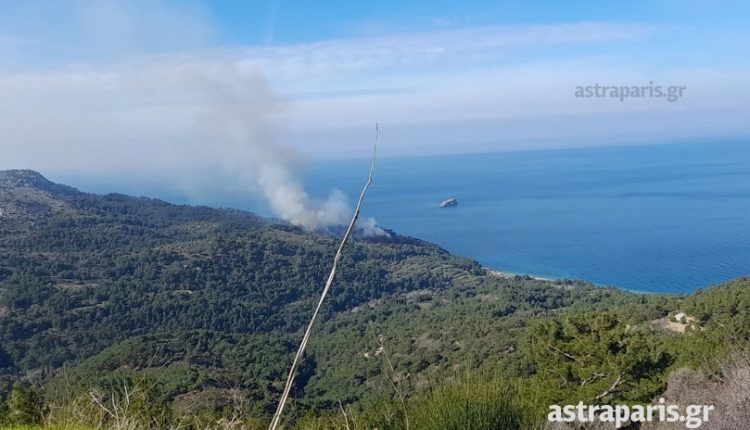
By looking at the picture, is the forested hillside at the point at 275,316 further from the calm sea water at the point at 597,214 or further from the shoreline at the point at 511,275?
the calm sea water at the point at 597,214

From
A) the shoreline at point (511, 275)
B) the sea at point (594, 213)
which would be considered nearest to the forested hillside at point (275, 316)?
the shoreline at point (511, 275)

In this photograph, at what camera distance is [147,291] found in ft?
162

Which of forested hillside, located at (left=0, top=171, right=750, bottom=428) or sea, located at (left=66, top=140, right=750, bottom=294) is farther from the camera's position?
sea, located at (left=66, top=140, right=750, bottom=294)

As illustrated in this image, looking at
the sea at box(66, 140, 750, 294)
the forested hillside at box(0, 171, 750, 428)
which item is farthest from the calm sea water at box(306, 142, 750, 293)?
the forested hillside at box(0, 171, 750, 428)

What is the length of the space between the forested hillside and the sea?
28.1 feet

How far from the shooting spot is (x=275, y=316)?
4797cm

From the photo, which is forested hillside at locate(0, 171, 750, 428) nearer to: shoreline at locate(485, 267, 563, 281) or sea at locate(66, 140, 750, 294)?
shoreline at locate(485, 267, 563, 281)

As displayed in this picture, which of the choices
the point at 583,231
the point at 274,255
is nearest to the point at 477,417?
the point at 274,255

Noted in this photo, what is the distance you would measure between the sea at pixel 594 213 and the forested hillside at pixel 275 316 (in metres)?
8.56

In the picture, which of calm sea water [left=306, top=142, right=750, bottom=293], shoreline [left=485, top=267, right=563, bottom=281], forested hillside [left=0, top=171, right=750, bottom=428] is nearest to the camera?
forested hillside [left=0, top=171, right=750, bottom=428]

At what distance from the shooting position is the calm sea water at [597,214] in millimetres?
51938

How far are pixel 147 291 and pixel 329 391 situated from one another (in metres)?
29.2

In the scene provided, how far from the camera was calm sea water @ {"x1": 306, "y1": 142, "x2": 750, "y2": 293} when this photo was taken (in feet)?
170

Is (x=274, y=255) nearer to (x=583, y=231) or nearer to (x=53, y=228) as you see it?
(x=53, y=228)
